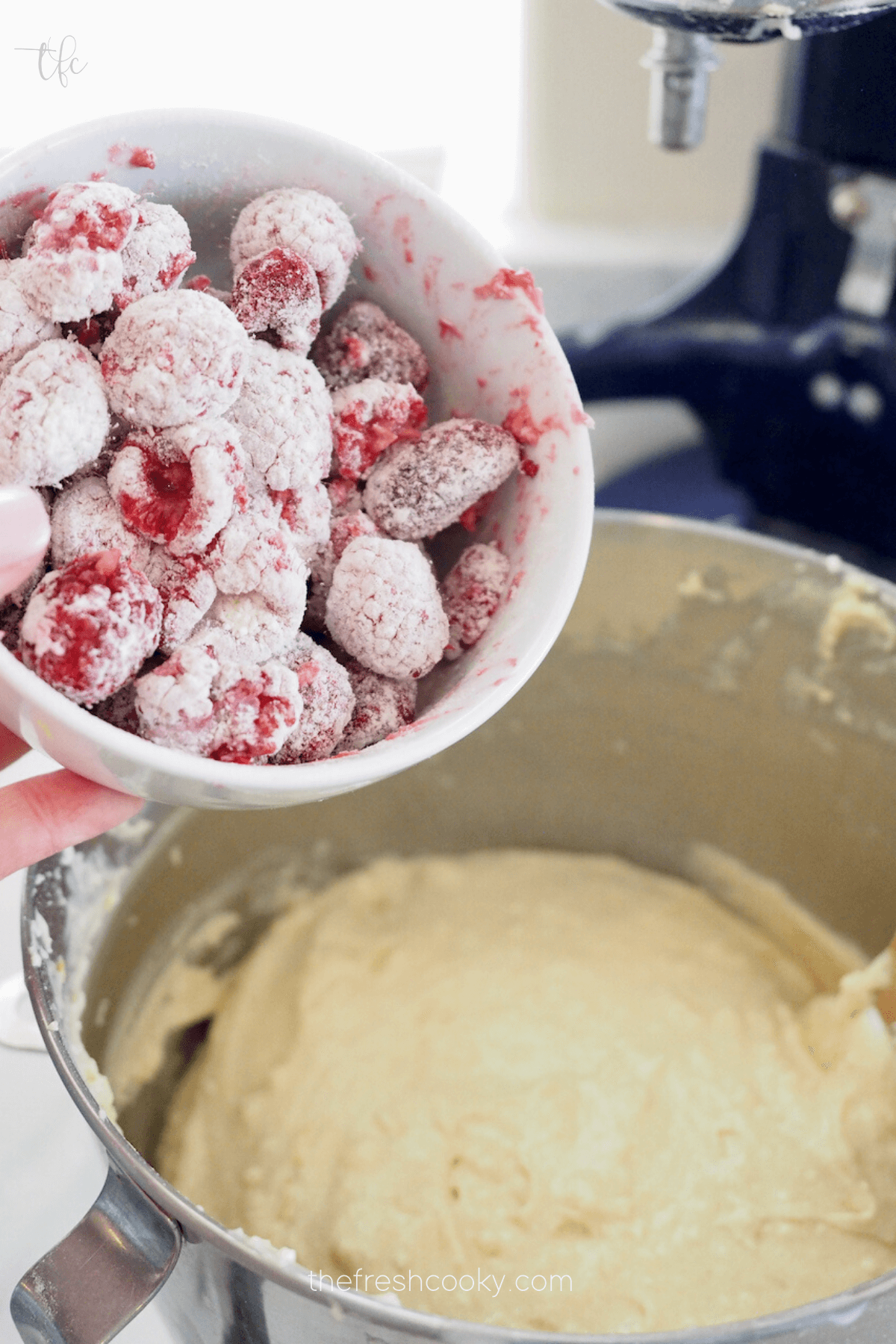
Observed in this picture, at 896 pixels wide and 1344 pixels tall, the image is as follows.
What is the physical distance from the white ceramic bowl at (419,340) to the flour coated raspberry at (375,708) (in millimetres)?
17

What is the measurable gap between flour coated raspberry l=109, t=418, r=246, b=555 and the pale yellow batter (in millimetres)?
524

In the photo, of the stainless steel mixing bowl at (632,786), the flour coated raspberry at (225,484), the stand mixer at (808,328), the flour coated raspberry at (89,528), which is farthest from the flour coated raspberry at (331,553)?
the stand mixer at (808,328)

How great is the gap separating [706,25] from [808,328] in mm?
649

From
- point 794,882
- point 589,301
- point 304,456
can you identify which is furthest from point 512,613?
point 589,301

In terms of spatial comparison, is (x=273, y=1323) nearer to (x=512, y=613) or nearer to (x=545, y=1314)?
(x=545, y=1314)

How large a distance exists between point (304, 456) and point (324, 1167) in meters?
0.55

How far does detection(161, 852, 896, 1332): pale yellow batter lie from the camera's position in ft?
2.59

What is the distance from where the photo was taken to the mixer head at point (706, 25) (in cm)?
62

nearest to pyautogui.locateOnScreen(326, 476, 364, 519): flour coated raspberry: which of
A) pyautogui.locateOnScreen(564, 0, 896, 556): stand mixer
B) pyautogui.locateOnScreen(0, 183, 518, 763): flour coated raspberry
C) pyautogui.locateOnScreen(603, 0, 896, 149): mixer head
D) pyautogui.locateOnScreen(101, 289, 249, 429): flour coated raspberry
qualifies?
pyautogui.locateOnScreen(0, 183, 518, 763): flour coated raspberry

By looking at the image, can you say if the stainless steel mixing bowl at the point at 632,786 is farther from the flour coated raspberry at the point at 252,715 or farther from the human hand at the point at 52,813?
the flour coated raspberry at the point at 252,715

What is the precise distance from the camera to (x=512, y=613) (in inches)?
24.4

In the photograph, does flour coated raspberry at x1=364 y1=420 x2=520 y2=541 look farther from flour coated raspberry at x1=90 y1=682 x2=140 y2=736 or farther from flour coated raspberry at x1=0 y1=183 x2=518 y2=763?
flour coated raspberry at x1=90 y1=682 x2=140 y2=736

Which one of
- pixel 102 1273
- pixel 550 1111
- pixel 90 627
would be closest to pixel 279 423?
pixel 90 627

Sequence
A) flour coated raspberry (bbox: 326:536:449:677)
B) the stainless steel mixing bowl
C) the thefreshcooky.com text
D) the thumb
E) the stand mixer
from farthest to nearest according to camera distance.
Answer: the stand mixer
the stainless steel mixing bowl
the thefreshcooky.com text
flour coated raspberry (bbox: 326:536:449:677)
the thumb
